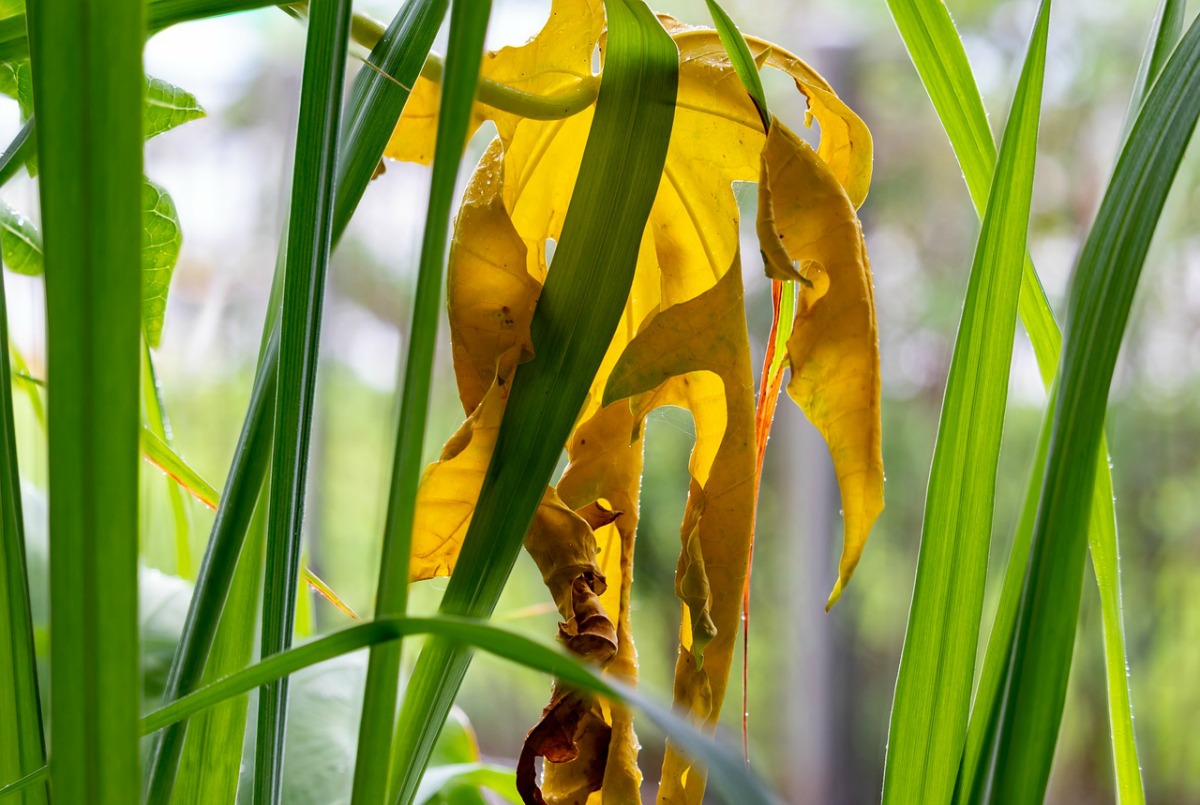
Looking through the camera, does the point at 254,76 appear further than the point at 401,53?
Yes

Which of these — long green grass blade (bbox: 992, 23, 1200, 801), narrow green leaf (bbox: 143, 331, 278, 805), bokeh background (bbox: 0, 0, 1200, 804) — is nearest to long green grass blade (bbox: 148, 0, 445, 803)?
narrow green leaf (bbox: 143, 331, 278, 805)

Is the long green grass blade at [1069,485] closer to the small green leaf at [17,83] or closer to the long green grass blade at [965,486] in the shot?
the long green grass blade at [965,486]

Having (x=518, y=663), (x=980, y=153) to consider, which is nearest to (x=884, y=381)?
(x=980, y=153)

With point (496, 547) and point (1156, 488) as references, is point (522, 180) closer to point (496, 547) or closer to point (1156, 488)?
point (496, 547)

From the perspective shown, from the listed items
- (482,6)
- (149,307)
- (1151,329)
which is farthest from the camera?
(1151,329)

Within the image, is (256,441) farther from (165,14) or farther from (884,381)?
(884,381)

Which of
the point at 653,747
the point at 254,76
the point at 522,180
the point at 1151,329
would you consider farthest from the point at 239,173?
the point at 522,180

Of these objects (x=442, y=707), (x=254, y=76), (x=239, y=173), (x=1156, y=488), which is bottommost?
(x=1156, y=488)
